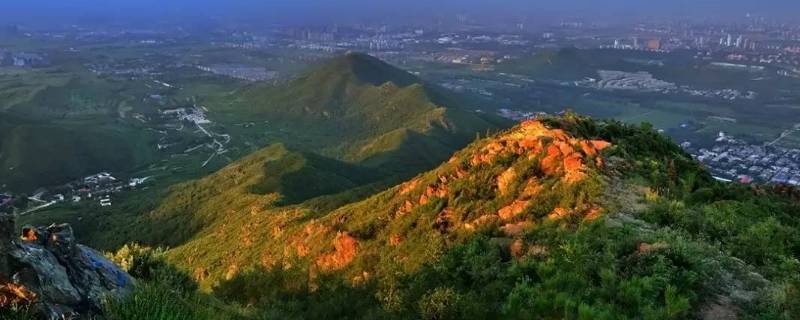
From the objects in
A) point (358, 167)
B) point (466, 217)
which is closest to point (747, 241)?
point (466, 217)

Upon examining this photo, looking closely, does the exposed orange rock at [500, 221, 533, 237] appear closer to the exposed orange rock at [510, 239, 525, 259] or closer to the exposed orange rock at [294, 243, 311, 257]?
the exposed orange rock at [510, 239, 525, 259]

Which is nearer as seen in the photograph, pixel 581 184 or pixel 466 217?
pixel 581 184

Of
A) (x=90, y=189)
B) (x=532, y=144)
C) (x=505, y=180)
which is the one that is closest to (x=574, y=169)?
(x=505, y=180)

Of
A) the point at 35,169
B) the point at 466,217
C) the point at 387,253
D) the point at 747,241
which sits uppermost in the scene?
the point at 747,241

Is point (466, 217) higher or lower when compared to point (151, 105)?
higher

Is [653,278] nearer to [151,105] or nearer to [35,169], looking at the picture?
[35,169]

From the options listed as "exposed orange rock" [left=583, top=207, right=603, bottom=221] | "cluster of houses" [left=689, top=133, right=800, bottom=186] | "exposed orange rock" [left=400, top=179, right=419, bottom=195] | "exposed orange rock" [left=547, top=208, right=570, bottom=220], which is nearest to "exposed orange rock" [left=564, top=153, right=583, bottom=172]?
"exposed orange rock" [left=547, top=208, right=570, bottom=220]
